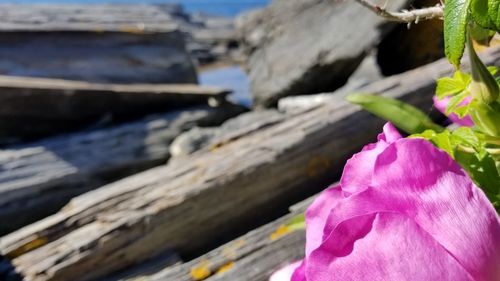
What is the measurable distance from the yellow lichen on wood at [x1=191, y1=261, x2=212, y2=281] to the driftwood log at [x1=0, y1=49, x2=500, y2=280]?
0.50 feet

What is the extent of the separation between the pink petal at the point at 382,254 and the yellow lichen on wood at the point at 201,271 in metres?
0.47

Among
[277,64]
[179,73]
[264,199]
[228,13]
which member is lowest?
[264,199]

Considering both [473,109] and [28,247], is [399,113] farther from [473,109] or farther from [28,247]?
[28,247]

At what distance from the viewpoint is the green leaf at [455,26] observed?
0.31 metres

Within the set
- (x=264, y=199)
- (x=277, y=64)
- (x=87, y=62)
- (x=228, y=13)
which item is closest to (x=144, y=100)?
(x=87, y=62)

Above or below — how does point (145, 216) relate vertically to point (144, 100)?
below

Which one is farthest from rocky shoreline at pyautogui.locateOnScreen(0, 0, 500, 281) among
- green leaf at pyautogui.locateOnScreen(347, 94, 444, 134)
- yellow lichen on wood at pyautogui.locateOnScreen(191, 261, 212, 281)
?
green leaf at pyautogui.locateOnScreen(347, 94, 444, 134)

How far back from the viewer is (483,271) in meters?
0.29

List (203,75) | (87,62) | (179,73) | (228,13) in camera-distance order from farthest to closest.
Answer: (228,13) → (203,75) → (179,73) → (87,62)

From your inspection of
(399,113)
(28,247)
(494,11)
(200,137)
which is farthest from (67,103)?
(494,11)

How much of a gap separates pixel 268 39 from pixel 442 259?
60.2 inches

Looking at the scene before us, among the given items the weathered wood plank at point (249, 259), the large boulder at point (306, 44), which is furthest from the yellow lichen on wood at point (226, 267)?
the large boulder at point (306, 44)

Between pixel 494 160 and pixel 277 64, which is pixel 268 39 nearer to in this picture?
pixel 277 64

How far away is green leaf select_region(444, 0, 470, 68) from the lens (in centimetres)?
31
